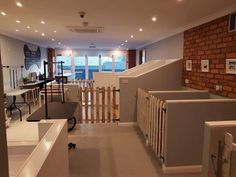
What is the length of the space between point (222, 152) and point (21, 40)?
863 cm

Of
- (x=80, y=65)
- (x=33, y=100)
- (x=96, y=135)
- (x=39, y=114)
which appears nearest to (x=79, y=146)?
(x=96, y=135)

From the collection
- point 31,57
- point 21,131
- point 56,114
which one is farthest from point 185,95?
point 31,57

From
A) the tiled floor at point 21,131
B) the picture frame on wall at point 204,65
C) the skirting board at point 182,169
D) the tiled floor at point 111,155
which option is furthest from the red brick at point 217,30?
the tiled floor at point 21,131

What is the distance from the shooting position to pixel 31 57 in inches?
386

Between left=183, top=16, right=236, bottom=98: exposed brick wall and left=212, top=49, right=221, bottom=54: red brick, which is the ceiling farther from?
left=212, top=49, right=221, bottom=54: red brick

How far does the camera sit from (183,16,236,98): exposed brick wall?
3.50 meters

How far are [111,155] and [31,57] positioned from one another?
7.95m

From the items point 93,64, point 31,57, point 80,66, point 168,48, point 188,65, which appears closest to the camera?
point 188,65

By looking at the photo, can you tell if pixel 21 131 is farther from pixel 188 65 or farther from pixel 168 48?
pixel 168 48

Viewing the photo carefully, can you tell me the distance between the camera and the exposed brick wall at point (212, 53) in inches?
138

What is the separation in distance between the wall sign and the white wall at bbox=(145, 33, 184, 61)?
555 cm

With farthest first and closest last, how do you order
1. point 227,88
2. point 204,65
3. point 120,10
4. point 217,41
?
point 204,65 → point 217,41 → point 120,10 → point 227,88

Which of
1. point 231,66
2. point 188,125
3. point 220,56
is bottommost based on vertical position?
point 188,125

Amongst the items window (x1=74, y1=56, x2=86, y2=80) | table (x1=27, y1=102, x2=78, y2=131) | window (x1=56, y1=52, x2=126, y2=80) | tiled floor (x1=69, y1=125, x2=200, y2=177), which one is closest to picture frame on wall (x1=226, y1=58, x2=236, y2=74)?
tiled floor (x1=69, y1=125, x2=200, y2=177)
